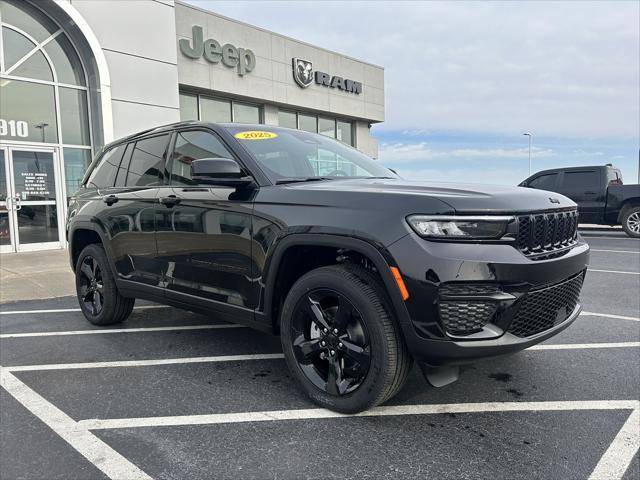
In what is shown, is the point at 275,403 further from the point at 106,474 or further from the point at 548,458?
the point at 548,458

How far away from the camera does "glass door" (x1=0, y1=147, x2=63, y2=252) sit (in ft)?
34.7

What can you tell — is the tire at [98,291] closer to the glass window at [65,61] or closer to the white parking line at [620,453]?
the white parking line at [620,453]

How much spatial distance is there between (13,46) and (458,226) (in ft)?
38.1

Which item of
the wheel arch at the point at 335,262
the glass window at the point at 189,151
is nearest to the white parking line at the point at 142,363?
the wheel arch at the point at 335,262

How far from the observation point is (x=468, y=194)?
255 centimetres

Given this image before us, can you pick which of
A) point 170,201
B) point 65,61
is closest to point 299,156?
point 170,201

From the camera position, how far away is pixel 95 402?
3.08 m

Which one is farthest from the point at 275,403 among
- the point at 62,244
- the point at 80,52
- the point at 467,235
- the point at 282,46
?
the point at 282,46

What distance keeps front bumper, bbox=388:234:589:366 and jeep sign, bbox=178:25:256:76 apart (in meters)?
14.6

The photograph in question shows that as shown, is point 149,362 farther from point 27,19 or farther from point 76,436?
point 27,19

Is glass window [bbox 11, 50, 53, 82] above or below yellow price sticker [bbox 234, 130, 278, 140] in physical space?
above

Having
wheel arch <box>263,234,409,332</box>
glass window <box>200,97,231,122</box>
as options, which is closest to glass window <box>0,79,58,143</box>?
glass window <box>200,97,231,122</box>

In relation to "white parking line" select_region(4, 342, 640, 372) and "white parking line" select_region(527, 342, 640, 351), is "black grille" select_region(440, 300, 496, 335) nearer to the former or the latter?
"white parking line" select_region(4, 342, 640, 372)

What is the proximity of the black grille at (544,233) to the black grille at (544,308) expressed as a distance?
0.65 feet
